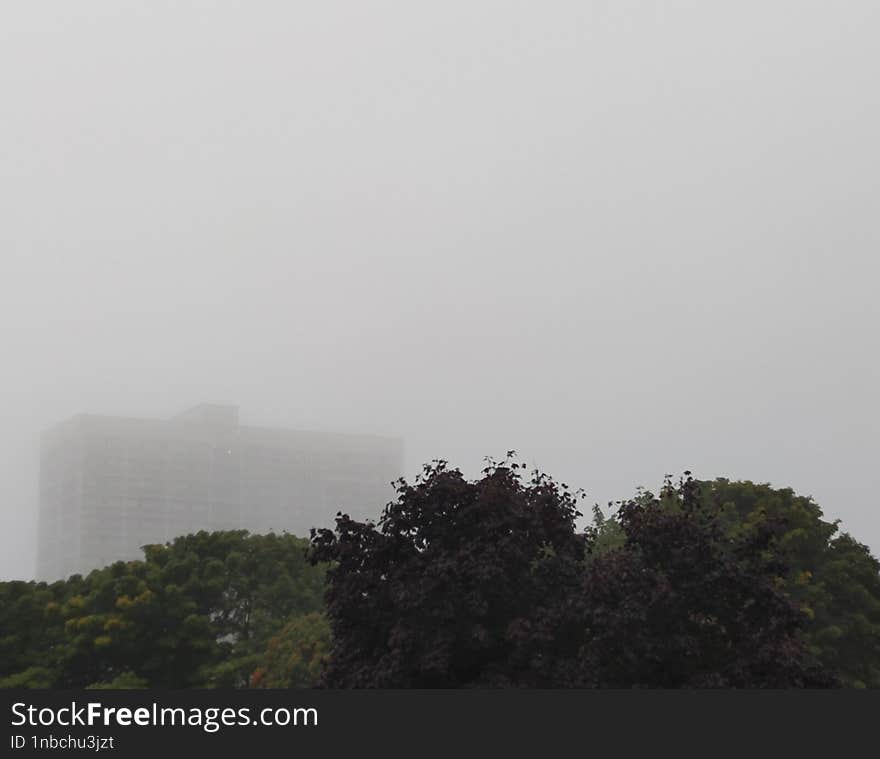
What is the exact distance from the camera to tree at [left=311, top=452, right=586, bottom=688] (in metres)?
22.5

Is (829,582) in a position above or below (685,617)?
above

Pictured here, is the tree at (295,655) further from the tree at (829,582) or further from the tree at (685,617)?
the tree at (685,617)

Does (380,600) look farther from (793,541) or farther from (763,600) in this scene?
(793,541)

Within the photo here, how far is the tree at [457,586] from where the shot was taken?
22.5 metres

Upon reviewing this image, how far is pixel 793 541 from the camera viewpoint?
4931 centimetres

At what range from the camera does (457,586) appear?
22.8 meters

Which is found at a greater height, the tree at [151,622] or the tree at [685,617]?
the tree at [151,622]

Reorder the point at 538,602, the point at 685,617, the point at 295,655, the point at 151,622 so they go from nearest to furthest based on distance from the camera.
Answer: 1. the point at 685,617
2. the point at 538,602
3. the point at 295,655
4. the point at 151,622

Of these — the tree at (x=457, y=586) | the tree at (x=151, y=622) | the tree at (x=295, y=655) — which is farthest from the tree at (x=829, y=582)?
the tree at (x=457, y=586)

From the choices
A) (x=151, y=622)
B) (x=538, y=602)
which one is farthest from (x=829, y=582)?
(x=538, y=602)

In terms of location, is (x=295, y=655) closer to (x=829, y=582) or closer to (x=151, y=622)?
(x=151, y=622)

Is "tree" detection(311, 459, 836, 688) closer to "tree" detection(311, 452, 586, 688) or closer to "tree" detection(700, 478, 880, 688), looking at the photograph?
"tree" detection(311, 452, 586, 688)

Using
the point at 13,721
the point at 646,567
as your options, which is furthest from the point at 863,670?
the point at 13,721

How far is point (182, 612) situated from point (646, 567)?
3147 centimetres
